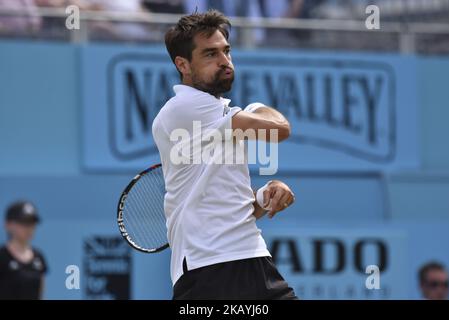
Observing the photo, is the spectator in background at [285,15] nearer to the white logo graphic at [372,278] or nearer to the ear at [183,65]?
the white logo graphic at [372,278]

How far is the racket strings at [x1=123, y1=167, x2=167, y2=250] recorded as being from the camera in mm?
5812

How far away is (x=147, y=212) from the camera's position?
5906 millimetres

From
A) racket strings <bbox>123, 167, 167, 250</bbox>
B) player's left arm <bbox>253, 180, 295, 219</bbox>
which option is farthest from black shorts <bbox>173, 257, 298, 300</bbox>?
racket strings <bbox>123, 167, 167, 250</bbox>

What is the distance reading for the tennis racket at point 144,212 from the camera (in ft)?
19.0

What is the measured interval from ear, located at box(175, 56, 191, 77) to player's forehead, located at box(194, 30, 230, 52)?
9 centimetres

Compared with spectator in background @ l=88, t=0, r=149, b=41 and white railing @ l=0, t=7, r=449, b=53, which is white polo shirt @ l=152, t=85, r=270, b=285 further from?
spectator in background @ l=88, t=0, r=149, b=41

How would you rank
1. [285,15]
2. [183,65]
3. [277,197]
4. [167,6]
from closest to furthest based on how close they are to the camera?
[277,197] < [183,65] < [167,6] < [285,15]

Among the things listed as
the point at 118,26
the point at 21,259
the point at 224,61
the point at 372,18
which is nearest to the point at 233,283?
the point at 224,61

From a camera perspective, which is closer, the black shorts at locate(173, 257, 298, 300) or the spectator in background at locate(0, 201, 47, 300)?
the black shorts at locate(173, 257, 298, 300)

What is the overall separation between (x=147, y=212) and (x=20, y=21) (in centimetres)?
511

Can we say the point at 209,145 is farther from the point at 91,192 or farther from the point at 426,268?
the point at 426,268

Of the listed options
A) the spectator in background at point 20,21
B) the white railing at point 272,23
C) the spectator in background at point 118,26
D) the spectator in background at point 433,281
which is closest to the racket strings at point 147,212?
the white railing at point 272,23

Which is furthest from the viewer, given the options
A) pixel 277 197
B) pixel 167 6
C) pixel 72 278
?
pixel 167 6

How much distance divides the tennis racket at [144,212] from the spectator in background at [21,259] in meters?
4.08
